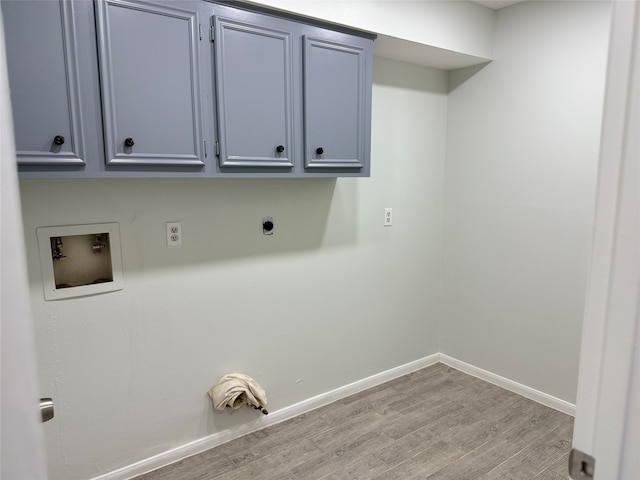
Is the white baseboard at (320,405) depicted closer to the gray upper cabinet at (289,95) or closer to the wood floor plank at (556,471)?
the wood floor plank at (556,471)

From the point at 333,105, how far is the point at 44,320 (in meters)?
1.70

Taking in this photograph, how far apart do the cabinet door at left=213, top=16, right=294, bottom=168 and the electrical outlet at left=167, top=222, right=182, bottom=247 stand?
46cm

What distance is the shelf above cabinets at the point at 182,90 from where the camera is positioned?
154 cm

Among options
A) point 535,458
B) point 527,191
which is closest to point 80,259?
point 535,458

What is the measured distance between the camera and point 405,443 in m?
2.47

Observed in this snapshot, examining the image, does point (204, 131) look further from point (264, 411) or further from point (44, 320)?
point (264, 411)

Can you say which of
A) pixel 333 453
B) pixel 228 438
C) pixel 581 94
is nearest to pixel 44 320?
pixel 228 438

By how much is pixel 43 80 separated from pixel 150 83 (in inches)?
14.6

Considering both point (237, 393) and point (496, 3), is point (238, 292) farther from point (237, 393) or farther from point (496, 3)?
point (496, 3)

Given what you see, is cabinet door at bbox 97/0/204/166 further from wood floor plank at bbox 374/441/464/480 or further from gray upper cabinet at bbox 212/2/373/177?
wood floor plank at bbox 374/441/464/480

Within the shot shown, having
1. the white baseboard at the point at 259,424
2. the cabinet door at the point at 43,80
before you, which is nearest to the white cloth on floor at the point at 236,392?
the white baseboard at the point at 259,424

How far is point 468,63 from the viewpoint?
3043 millimetres

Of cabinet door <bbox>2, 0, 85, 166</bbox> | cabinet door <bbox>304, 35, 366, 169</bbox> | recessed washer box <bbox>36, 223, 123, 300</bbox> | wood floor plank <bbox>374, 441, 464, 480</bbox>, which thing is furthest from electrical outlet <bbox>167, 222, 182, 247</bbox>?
wood floor plank <bbox>374, 441, 464, 480</bbox>

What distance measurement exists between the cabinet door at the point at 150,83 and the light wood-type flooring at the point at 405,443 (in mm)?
1580
